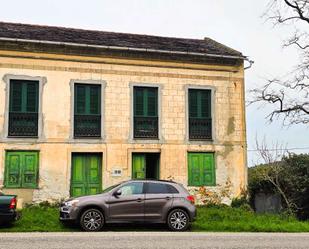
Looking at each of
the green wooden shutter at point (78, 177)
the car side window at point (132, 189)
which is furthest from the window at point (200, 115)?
the car side window at point (132, 189)

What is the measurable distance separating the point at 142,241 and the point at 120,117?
32.1ft

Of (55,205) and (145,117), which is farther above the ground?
(145,117)

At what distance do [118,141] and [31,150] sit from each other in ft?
12.2

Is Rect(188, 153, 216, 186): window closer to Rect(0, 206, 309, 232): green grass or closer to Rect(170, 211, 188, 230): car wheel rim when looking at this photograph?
Rect(0, 206, 309, 232): green grass

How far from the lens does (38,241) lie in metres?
11.9

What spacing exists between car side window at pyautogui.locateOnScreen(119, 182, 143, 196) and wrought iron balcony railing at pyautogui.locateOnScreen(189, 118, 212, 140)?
700 centimetres

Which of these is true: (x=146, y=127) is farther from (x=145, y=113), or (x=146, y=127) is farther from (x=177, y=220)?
(x=177, y=220)

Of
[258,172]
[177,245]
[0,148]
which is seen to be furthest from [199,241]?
[258,172]

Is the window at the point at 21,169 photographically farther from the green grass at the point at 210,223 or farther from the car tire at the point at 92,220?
the car tire at the point at 92,220

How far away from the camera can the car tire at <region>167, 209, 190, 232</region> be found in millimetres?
15164

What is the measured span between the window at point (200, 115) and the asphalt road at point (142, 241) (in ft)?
28.2

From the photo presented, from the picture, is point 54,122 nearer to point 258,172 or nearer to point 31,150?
point 31,150

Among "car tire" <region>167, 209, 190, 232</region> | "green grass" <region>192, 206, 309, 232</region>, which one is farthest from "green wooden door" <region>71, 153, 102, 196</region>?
"car tire" <region>167, 209, 190, 232</region>

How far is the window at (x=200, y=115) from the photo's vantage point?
72.5 feet
